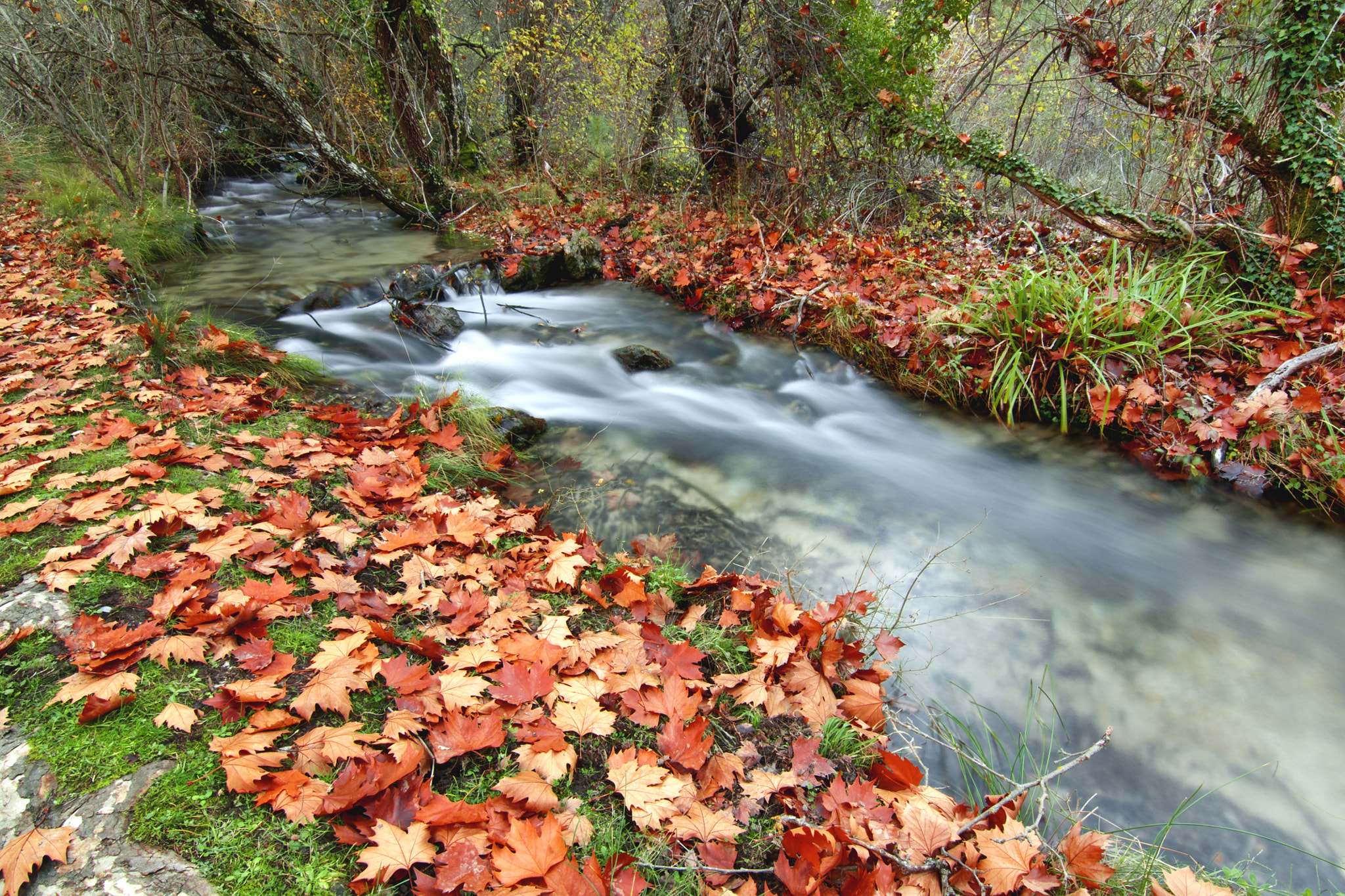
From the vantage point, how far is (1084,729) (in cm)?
258

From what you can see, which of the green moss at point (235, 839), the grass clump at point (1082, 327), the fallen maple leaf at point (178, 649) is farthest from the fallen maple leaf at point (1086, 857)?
the grass clump at point (1082, 327)

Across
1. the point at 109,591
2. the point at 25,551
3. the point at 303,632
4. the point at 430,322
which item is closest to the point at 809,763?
the point at 303,632

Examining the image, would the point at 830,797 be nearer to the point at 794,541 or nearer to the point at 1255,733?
the point at 794,541

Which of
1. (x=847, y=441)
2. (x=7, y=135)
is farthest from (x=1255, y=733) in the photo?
(x=7, y=135)

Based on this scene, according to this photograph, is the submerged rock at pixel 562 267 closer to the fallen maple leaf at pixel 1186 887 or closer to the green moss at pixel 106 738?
the green moss at pixel 106 738

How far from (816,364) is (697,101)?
14.4ft

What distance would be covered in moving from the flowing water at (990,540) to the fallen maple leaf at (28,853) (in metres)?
2.32

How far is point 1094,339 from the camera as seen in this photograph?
4.30 m

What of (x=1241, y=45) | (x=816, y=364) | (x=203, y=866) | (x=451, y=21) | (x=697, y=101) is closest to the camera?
(x=203, y=866)

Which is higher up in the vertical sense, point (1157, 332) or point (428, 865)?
point (1157, 332)

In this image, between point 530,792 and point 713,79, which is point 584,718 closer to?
Result: point 530,792

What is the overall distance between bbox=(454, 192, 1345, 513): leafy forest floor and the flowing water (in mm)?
236

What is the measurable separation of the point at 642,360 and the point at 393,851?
4.63 metres

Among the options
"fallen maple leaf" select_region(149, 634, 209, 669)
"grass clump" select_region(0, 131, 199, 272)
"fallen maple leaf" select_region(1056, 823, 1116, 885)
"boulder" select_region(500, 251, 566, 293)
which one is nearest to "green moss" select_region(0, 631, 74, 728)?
"fallen maple leaf" select_region(149, 634, 209, 669)
